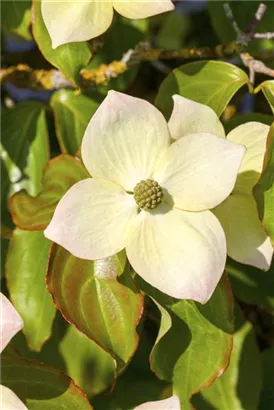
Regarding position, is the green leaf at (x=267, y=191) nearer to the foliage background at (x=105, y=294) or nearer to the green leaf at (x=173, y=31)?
the foliage background at (x=105, y=294)

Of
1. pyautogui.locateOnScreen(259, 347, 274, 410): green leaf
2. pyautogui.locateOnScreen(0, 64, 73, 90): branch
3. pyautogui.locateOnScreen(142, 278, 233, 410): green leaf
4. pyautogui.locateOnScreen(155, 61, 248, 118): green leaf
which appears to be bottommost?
pyautogui.locateOnScreen(259, 347, 274, 410): green leaf

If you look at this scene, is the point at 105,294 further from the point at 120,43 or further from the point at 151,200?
the point at 120,43

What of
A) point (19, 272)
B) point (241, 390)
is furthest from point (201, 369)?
point (19, 272)

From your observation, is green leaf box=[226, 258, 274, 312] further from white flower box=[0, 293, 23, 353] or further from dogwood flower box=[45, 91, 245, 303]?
white flower box=[0, 293, 23, 353]

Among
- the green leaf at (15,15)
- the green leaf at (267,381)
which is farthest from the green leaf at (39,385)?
the green leaf at (15,15)

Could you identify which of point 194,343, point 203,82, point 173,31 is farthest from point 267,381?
point 173,31

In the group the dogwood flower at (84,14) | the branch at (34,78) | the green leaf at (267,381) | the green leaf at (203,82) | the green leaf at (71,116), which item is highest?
the dogwood flower at (84,14)

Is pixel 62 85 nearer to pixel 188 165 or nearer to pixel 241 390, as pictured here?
pixel 188 165

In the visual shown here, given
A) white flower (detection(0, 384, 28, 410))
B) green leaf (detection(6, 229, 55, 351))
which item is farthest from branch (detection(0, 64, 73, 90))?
white flower (detection(0, 384, 28, 410))
